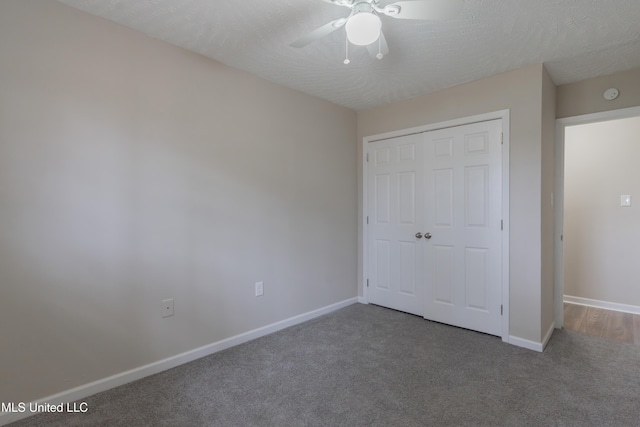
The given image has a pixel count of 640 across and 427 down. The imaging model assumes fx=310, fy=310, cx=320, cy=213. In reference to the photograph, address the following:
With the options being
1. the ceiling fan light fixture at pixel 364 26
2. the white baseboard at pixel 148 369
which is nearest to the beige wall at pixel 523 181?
the ceiling fan light fixture at pixel 364 26

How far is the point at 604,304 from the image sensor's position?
364cm

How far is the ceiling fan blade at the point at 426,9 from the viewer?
144cm

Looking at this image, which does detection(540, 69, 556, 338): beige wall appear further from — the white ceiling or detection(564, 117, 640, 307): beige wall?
detection(564, 117, 640, 307): beige wall

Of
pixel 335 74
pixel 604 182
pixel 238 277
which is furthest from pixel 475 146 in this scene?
pixel 238 277

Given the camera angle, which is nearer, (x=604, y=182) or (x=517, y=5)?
(x=517, y=5)

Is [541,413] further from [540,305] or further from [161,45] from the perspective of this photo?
[161,45]

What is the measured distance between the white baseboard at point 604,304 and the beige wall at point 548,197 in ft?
4.08

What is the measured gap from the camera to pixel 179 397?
196 centimetres

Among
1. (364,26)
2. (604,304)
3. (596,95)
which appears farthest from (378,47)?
(604,304)

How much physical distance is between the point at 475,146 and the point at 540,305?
149cm

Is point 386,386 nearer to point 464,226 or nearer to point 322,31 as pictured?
point 464,226

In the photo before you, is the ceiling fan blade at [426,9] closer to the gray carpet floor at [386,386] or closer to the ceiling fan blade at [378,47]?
the ceiling fan blade at [378,47]

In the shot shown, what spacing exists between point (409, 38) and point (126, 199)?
226cm

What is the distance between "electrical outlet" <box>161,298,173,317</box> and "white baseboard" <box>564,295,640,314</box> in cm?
453
